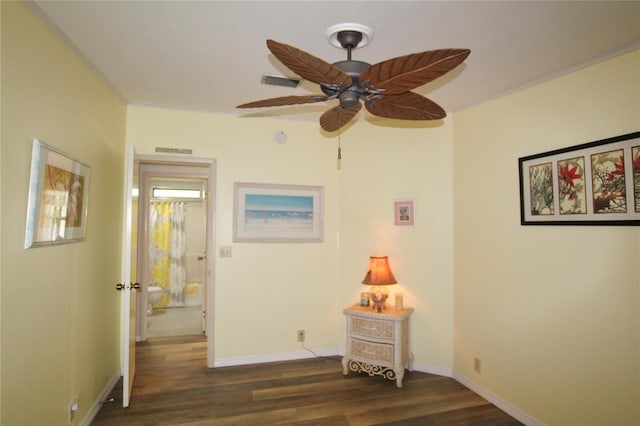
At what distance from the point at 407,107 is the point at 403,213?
72.3 inches

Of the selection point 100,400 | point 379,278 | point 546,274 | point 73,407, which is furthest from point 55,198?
point 546,274

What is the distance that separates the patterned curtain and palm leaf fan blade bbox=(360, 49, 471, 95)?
5.79 metres

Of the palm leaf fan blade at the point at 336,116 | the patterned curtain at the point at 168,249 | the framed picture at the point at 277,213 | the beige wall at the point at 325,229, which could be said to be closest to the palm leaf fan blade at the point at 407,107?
the palm leaf fan blade at the point at 336,116

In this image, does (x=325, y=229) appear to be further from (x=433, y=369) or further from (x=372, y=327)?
(x=433, y=369)

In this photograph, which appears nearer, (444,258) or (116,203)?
(116,203)

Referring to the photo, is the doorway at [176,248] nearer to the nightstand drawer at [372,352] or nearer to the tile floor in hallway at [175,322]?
the tile floor in hallway at [175,322]

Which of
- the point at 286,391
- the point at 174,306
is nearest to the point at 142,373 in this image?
the point at 286,391

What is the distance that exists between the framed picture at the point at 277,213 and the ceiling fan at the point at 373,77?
1665 millimetres

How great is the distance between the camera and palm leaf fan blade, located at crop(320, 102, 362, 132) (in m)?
2.00

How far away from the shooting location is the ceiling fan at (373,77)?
1325 millimetres

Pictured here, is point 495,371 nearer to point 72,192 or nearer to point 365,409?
point 365,409

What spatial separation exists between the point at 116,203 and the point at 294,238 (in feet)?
5.68

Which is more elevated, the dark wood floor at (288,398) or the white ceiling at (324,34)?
the white ceiling at (324,34)

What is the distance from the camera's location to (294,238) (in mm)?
3773
